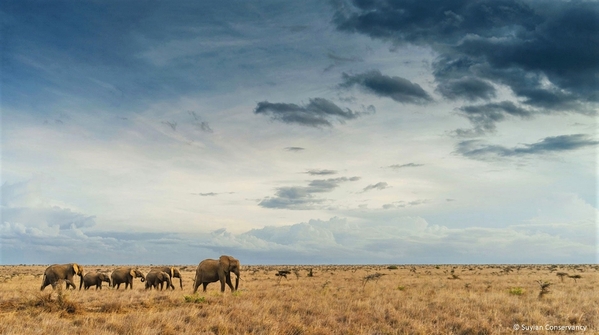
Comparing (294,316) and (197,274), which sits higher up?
(197,274)

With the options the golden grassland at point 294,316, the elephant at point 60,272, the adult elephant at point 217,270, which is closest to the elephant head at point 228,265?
the adult elephant at point 217,270

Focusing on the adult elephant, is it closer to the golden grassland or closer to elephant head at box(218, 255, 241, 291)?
elephant head at box(218, 255, 241, 291)

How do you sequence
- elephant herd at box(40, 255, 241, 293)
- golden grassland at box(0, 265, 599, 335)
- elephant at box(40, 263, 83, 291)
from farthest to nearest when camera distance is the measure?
elephant at box(40, 263, 83, 291) < elephant herd at box(40, 255, 241, 293) < golden grassland at box(0, 265, 599, 335)

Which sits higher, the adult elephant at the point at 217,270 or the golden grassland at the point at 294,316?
the adult elephant at the point at 217,270

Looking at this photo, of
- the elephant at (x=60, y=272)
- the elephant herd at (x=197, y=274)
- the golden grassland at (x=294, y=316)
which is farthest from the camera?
the elephant at (x=60, y=272)

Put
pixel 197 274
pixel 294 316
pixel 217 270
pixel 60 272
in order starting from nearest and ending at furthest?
pixel 294 316, pixel 217 270, pixel 197 274, pixel 60 272

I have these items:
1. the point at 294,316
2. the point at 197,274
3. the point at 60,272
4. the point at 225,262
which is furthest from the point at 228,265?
the point at 294,316

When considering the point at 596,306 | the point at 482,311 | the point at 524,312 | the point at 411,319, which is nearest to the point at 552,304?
the point at 596,306

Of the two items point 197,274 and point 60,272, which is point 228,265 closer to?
point 197,274

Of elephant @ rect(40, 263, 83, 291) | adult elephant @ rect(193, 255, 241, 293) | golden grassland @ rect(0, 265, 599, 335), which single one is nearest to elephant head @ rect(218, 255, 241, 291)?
adult elephant @ rect(193, 255, 241, 293)

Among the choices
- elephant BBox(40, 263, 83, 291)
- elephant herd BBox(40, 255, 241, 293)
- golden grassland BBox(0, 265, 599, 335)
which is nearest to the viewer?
golden grassland BBox(0, 265, 599, 335)

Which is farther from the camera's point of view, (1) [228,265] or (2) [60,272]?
(2) [60,272]

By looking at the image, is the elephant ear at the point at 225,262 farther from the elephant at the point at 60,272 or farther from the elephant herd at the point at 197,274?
the elephant at the point at 60,272

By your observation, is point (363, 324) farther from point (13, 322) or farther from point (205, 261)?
point (205, 261)
